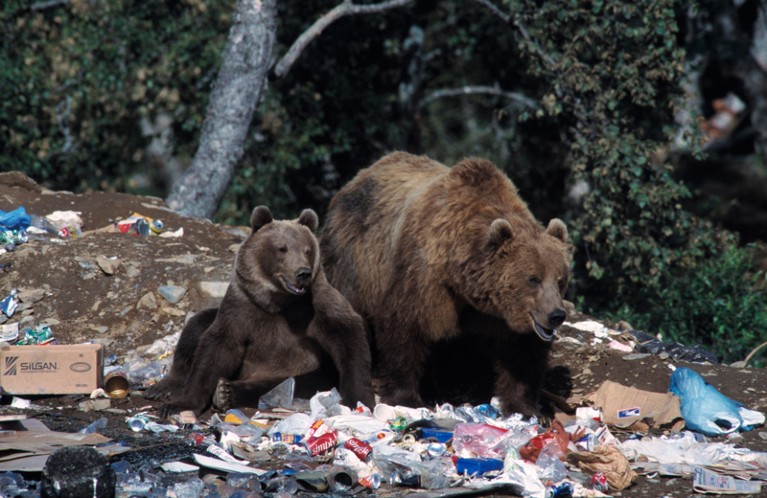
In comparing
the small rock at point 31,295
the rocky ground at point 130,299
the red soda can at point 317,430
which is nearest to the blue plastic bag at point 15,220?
the rocky ground at point 130,299

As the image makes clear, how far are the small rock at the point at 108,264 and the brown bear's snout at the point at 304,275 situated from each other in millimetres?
2518

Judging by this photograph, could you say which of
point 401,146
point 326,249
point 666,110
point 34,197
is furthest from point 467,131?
point 326,249

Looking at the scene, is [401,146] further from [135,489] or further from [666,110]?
[135,489]

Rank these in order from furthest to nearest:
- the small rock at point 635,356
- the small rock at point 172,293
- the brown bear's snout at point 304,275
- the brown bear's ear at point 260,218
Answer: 1. the small rock at point 172,293
2. the small rock at point 635,356
3. the brown bear's ear at point 260,218
4. the brown bear's snout at point 304,275

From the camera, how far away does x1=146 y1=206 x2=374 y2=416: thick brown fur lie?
5.69m

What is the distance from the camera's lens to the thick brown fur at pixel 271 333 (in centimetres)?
569

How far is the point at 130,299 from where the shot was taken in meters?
7.39

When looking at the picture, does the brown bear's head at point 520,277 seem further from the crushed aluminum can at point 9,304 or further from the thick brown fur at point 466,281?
the crushed aluminum can at point 9,304

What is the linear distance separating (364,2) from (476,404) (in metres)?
6.47

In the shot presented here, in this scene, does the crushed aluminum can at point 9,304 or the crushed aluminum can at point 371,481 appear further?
the crushed aluminum can at point 9,304

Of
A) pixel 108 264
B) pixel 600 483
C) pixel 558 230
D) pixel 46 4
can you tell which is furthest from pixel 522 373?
pixel 46 4

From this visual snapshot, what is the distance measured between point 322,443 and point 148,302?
2869 mm

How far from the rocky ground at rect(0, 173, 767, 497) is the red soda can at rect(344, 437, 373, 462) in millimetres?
1393

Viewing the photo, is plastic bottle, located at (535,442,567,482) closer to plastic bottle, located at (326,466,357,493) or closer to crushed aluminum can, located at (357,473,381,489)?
crushed aluminum can, located at (357,473,381,489)
